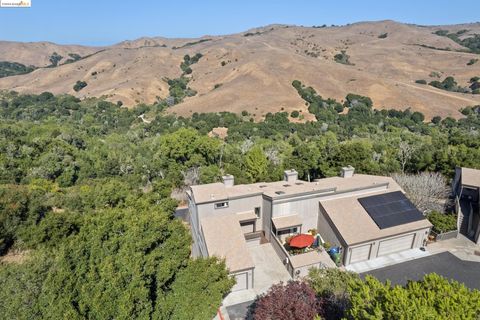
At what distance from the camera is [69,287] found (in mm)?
15531

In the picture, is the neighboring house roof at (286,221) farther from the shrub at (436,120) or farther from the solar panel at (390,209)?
the shrub at (436,120)

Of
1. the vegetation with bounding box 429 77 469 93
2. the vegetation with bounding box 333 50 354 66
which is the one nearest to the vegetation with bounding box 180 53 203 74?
the vegetation with bounding box 333 50 354 66

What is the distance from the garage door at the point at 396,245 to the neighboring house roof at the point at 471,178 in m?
8.58

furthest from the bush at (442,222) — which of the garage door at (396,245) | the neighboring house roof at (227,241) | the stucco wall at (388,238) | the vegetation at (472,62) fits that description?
the vegetation at (472,62)

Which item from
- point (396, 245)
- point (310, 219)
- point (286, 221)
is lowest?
point (396, 245)

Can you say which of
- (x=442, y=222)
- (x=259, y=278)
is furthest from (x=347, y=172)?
(x=259, y=278)

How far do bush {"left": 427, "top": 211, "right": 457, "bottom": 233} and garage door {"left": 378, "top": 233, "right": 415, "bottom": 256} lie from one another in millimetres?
3782

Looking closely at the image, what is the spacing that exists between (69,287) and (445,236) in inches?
A: 1200

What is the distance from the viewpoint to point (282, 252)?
24.2 metres

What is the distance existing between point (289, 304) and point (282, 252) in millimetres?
9636

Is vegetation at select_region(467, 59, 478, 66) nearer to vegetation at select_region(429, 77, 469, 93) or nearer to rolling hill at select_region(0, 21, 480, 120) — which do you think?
rolling hill at select_region(0, 21, 480, 120)

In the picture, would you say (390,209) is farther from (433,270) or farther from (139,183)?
(139,183)

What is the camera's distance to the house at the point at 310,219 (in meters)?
23.4

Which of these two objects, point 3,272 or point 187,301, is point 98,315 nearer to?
point 187,301
